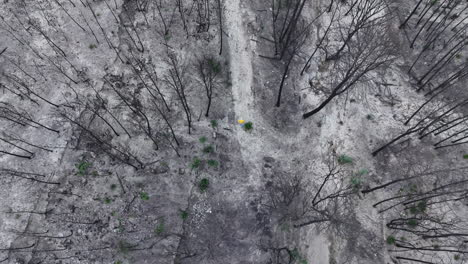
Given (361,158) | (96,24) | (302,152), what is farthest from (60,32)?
(361,158)

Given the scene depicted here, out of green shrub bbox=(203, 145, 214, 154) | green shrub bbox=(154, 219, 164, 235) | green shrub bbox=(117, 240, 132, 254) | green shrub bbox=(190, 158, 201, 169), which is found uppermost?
green shrub bbox=(203, 145, 214, 154)

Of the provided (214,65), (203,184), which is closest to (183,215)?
(203,184)

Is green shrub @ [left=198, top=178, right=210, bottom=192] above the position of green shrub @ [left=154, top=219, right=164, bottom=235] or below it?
above

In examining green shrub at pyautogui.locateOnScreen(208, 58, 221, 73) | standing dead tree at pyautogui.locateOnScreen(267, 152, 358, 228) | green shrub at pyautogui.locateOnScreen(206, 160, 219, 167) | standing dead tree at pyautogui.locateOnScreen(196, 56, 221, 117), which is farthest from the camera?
green shrub at pyautogui.locateOnScreen(208, 58, 221, 73)

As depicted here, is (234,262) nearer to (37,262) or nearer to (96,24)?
(37,262)

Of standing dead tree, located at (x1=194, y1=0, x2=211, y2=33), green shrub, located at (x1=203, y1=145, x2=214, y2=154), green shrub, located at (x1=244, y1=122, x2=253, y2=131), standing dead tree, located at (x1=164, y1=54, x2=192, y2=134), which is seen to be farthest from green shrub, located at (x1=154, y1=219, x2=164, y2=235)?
standing dead tree, located at (x1=194, y1=0, x2=211, y2=33)

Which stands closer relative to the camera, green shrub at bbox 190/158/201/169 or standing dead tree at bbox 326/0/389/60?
green shrub at bbox 190/158/201/169

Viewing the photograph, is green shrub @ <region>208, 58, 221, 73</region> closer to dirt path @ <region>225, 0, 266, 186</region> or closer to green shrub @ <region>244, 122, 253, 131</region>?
dirt path @ <region>225, 0, 266, 186</region>
